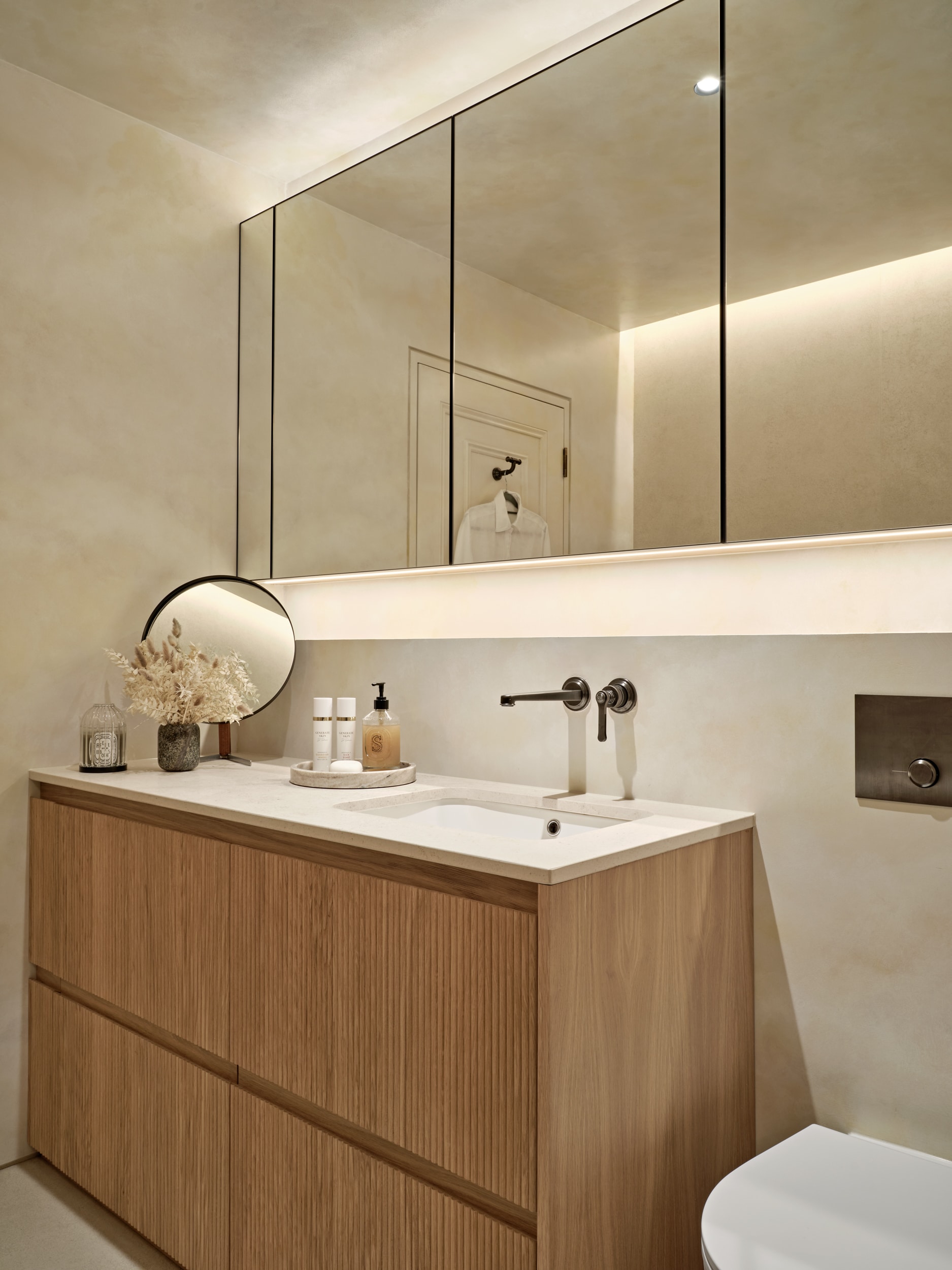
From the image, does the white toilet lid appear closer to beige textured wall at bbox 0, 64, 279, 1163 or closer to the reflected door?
the reflected door

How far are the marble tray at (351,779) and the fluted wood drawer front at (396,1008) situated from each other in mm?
302

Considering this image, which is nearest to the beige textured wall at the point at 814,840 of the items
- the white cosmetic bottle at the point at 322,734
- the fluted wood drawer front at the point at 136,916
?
the white cosmetic bottle at the point at 322,734

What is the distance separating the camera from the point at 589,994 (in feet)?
3.97

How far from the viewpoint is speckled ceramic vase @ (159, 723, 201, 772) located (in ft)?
6.79

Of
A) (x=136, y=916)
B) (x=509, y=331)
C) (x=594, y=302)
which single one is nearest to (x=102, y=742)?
(x=136, y=916)

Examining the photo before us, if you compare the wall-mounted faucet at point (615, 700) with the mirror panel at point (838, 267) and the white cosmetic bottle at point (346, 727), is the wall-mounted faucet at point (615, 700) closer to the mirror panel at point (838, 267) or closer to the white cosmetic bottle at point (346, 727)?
the mirror panel at point (838, 267)

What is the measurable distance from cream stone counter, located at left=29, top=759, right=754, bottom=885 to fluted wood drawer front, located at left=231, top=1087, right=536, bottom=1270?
1.54 feet

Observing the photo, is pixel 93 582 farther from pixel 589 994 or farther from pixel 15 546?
pixel 589 994

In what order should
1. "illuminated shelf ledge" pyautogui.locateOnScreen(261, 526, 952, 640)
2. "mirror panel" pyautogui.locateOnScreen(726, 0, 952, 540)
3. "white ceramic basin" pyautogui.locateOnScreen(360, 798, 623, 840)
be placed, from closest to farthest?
"mirror panel" pyautogui.locateOnScreen(726, 0, 952, 540)
"illuminated shelf ledge" pyautogui.locateOnScreen(261, 526, 952, 640)
"white ceramic basin" pyautogui.locateOnScreen(360, 798, 623, 840)

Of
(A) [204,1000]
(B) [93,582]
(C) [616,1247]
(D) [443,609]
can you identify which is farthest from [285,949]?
(B) [93,582]

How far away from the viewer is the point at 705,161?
153cm

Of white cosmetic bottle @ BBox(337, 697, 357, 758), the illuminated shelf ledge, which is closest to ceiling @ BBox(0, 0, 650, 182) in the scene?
the illuminated shelf ledge

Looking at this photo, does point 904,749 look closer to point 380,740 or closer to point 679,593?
point 679,593

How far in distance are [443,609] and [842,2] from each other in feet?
4.29
